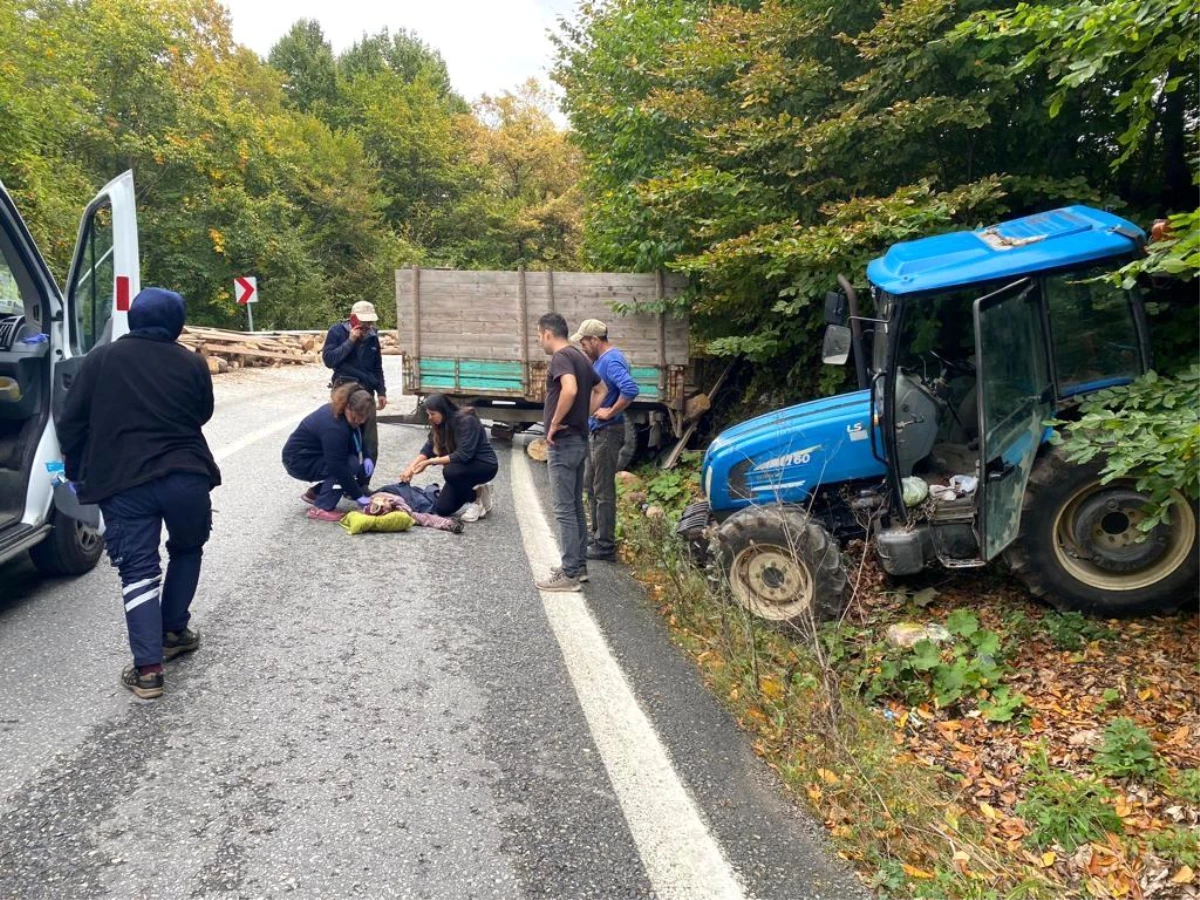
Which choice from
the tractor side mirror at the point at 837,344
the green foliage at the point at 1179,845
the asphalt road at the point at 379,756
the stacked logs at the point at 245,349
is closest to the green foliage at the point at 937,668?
the green foliage at the point at 1179,845

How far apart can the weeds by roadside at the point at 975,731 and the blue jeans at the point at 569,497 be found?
596mm

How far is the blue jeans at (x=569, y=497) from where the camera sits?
17.8 ft

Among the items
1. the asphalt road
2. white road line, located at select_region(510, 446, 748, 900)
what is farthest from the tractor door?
white road line, located at select_region(510, 446, 748, 900)

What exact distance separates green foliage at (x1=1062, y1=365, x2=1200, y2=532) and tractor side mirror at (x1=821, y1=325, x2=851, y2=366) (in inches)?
62.7

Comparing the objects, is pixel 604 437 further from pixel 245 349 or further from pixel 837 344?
pixel 245 349

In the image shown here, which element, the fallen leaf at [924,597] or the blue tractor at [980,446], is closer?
the blue tractor at [980,446]

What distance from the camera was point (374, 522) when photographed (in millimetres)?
6461

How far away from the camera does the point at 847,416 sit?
527 centimetres

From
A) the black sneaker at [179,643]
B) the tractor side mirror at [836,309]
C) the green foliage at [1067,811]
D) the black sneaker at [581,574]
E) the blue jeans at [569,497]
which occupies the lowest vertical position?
the green foliage at [1067,811]

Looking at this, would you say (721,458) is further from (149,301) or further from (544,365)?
(544,365)

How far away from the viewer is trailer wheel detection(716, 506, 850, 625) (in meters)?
4.89

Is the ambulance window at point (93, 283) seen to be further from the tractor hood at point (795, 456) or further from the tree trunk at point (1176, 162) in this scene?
the tree trunk at point (1176, 162)

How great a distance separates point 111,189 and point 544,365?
5.89m

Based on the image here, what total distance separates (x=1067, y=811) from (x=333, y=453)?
18.4 feet
